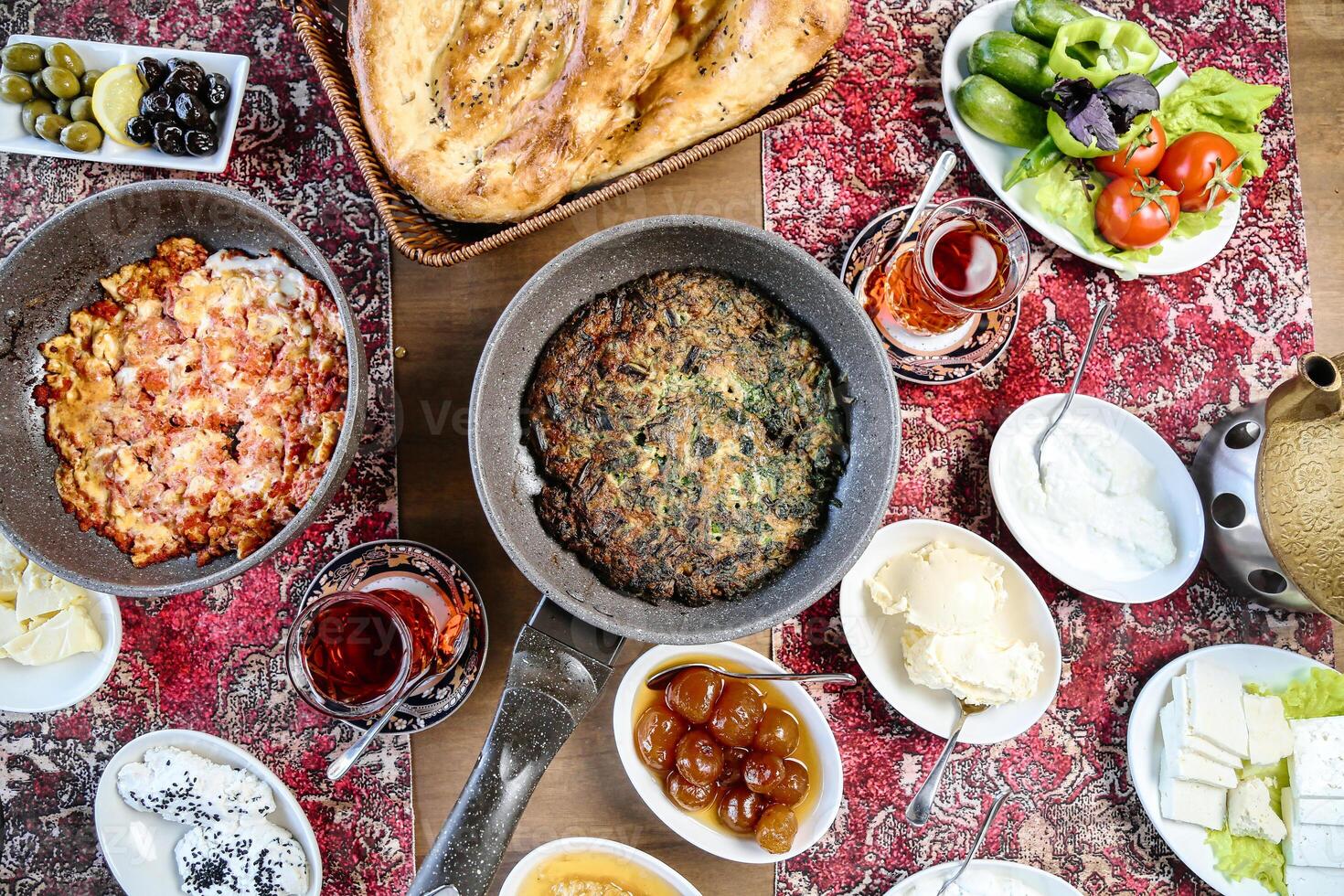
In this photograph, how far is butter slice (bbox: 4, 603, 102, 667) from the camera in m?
1.92

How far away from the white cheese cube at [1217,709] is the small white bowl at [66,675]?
2447 mm

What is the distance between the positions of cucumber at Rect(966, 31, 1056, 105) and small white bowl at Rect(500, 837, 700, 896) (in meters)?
1.96

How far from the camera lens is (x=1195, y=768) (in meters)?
2.01

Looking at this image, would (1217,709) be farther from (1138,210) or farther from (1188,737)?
(1138,210)

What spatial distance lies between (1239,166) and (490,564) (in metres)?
1.98

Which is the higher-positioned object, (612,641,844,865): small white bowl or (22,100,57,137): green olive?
(22,100,57,137): green olive

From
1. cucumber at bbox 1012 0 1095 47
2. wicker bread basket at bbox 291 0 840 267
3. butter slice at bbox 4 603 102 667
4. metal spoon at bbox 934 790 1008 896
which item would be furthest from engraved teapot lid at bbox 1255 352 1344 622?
butter slice at bbox 4 603 102 667

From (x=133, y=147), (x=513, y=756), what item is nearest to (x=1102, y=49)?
(x=513, y=756)

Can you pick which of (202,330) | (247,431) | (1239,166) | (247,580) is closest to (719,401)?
(247,431)

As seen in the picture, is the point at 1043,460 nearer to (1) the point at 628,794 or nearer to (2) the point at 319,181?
(1) the point at 628,794

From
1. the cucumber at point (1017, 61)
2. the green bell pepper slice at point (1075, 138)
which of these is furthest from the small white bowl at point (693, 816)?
the cucumber at point (1017, 61)

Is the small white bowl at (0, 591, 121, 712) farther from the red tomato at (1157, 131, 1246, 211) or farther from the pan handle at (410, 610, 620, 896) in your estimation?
the red tomato at (1157, 131, 1246, 211)

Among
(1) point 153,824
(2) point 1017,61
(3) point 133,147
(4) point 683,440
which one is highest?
(2) point 1017,61

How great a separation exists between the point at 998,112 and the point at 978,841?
5.49ft
